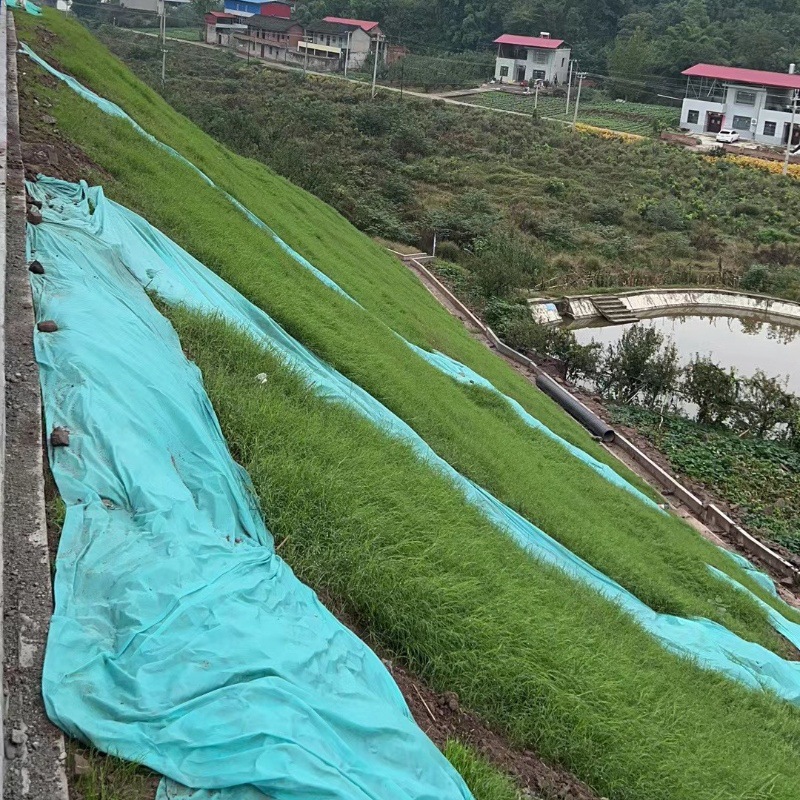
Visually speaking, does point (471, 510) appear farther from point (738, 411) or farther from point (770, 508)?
point (738, 411)

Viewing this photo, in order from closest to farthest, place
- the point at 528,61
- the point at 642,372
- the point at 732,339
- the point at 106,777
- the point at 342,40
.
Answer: the point at 106,777 → the point at 642,372 → the point at 732,339 → the point at 528,61 → the point at 342,40

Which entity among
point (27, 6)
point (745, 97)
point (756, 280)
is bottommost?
point (756, 280)

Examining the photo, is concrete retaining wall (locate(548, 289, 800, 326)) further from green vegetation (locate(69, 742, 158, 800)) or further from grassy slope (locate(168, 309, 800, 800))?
green vegetation (locate(69, 742, 158, 800))

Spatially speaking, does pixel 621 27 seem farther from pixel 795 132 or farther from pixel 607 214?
pixel 607 214

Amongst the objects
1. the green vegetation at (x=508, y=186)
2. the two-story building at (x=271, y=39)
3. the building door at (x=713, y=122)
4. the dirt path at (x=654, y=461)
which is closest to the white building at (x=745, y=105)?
the building door at (x=713, y=122)

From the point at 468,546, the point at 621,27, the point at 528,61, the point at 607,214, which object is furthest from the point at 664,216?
the point at 621,27

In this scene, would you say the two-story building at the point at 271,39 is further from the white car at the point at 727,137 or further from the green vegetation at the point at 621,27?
the white car at the point at 727,137
